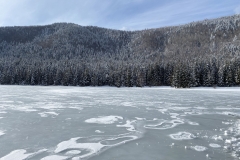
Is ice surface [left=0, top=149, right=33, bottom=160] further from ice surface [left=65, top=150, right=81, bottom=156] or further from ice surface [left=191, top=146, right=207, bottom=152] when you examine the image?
ice surface [left=191, top=146, right=207, bottom=152]

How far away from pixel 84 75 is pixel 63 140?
7881 centimetres

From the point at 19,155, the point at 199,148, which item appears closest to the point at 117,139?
the point at 199,148

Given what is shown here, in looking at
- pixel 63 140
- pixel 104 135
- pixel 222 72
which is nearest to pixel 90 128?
pixel 104 135

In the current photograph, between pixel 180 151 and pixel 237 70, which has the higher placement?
pixel 237 70

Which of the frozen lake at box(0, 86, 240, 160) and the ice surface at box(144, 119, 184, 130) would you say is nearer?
the frozen lake at box(0, 86, 240, 160)

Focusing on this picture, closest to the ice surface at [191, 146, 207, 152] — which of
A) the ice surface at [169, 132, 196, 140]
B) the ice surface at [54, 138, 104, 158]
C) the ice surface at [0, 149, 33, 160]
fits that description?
the ice surface at [169, 132, 196, 140]

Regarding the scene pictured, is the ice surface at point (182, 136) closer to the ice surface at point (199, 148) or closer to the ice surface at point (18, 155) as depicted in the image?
the ice surface at point (199, 148)

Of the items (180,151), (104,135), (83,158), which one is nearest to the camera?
(83,158)

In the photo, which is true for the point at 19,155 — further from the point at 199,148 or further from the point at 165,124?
the point at 165,124

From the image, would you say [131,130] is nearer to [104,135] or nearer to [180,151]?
[104,135]

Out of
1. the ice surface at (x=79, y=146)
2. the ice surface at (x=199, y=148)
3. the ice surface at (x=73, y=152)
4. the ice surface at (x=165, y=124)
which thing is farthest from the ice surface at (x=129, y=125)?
the ice surface at (x=73, y=152)

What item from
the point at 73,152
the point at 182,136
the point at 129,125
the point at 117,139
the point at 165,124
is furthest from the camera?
the point at 165,124

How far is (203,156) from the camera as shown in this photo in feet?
20.2

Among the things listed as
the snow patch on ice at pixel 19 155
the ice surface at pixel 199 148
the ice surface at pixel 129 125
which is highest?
the snow patch on ice at pixel 19 155
